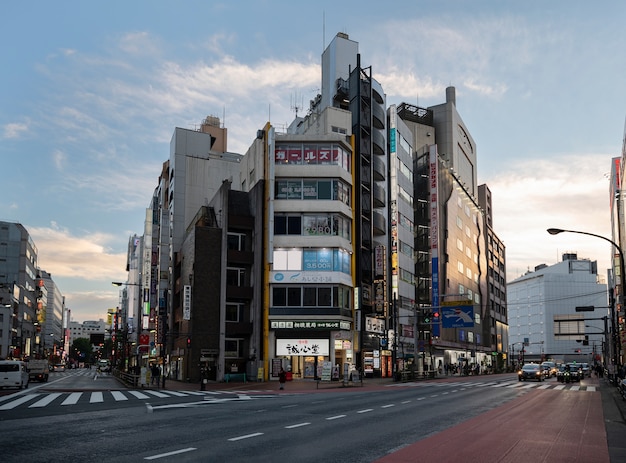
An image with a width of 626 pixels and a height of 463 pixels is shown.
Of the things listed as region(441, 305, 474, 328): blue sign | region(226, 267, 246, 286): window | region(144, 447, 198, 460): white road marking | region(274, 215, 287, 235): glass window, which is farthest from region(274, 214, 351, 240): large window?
region(144, 447, 198, 460): white road marking

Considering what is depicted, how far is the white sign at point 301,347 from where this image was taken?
61031 millimetres

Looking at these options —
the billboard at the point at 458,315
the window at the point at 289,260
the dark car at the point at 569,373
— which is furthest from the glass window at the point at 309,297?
the dark car at the point at 569,373

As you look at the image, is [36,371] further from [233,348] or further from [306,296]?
[306,296]

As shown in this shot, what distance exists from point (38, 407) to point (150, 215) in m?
80.4

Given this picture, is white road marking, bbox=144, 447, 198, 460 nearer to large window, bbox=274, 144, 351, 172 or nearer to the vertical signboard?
large window, bbox=274, 144, 351, 172

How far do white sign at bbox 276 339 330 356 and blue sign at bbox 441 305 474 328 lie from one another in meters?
12.5

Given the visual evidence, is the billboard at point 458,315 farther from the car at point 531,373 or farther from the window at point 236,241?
the window at point 236,241

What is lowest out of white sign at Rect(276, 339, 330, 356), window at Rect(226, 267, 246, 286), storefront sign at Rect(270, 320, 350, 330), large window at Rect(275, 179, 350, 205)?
white sign at Rect(276, 339, 330, 356)

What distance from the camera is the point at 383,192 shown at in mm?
73312

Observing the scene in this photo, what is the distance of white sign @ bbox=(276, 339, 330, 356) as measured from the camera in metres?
61.0

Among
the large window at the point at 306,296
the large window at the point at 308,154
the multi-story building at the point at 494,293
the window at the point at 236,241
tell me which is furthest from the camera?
the multi-story building at the point at 494,293

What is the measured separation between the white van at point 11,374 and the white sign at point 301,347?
2468cm

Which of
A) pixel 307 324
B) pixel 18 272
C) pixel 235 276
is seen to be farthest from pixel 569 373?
pixel 18 272

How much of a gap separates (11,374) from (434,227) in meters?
64.1
